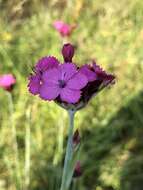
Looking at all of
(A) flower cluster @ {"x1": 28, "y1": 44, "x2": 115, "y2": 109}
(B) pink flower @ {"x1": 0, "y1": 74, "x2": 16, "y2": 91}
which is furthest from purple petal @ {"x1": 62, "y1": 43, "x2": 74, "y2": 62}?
(B) pink flower @ {"x1": 0, "y1": 74, "x2": 16, "y2": 91}

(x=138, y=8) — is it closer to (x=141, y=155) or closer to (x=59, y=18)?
(x=59, y=18)

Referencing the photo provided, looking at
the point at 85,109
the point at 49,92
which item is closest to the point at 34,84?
the point at 49,92

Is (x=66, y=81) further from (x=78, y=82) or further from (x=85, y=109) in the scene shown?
(x=85, y=109)

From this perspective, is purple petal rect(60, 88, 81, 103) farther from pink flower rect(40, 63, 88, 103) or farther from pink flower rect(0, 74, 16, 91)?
pink flower rect(0, 74, 16, 91)


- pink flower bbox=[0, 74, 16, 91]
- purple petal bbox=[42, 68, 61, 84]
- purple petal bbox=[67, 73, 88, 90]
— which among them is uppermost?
pink flower bbox=[0, 74, 16, 91]

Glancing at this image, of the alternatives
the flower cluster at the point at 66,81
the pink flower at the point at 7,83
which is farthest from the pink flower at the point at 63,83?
the pink flower at the point at 7,83

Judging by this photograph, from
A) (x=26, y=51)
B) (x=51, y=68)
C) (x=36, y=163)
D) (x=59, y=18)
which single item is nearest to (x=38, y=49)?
(x=26, y=51)

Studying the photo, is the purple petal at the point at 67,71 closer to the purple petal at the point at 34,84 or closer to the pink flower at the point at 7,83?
the purple petal at the point at 34,84

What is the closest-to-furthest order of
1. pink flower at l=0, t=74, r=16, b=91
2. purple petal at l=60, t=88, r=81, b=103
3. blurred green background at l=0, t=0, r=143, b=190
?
purple petal at l=60, t=88, r=81, b=103, pink flower at l=0, t=74, r=16, b=91, blurred green background at l=0, t=0, r=143, b=190
